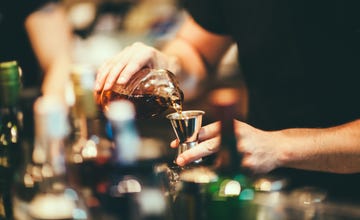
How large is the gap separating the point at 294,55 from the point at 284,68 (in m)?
0.06

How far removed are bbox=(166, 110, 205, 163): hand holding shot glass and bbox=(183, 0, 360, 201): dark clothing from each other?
0.68 meters

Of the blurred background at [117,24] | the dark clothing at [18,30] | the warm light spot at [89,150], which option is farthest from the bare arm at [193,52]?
the blurred background at [117,24]

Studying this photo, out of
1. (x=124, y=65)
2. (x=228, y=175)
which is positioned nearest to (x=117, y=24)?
(x=124, y=65)

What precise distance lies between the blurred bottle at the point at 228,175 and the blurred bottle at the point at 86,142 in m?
0.26

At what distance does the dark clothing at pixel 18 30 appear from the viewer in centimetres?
182

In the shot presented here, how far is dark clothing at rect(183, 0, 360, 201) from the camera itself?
1.45m

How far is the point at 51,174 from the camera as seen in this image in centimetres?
107

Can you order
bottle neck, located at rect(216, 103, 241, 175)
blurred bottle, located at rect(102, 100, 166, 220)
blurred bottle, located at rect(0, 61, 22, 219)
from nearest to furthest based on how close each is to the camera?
1. bottle neck, located at rect(216, 103, 241, 175)
2. blurred bottle, located at rect(102, 100, 166, 220)
3. blurred bottle, located at rect(0, 61, 22, 219)

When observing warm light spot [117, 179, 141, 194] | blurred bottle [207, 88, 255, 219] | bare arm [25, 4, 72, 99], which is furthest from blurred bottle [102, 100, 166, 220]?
bare arm [25, 4, 72, 99]

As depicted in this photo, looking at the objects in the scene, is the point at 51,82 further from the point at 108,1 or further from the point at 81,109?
the point at 108,1

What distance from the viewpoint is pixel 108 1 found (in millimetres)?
2834

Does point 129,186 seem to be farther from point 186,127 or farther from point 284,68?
point 284,68

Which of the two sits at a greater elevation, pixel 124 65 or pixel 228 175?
pixel 124 65

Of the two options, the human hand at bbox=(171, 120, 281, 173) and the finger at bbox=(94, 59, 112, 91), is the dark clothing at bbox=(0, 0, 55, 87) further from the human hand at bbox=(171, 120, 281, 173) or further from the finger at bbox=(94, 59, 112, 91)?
the human hand at bbox=(171, 120, 281, 173)
